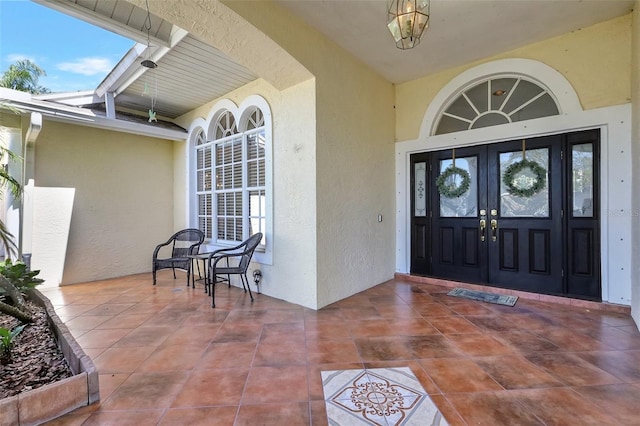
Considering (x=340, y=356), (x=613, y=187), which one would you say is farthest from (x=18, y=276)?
(x=613, y=187)

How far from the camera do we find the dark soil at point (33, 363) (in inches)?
69.2

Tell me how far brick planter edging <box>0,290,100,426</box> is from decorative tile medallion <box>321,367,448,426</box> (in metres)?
1.44

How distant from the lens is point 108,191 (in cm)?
502

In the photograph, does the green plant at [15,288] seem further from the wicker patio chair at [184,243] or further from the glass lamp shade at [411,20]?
the glass lamp shade at [411,20]

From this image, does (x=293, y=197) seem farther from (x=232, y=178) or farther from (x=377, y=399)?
(x=377, y=399)

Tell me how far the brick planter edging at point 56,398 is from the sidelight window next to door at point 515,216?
4185mm

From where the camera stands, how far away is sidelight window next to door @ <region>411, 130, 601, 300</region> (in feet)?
11.2

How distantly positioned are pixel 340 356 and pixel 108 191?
5004mm

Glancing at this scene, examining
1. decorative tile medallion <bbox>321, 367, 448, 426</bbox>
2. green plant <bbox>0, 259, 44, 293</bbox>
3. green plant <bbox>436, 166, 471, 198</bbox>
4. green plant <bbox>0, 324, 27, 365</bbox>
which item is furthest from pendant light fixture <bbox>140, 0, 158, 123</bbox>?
green plant <bbox>436, 166, 471, 198</bbox>

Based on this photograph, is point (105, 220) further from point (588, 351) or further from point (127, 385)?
point (588, 351)

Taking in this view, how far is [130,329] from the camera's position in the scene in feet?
9.21

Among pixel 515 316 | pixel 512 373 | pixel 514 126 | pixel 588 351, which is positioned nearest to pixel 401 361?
pixel 512 373

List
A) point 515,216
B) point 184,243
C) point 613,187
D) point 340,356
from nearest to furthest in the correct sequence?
point 340,356 → point 613,187 → point 515,216 → point 184,243

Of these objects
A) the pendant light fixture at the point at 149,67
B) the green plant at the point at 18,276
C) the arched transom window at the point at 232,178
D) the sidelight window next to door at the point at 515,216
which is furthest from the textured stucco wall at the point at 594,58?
the green plant at the point at 18,276
